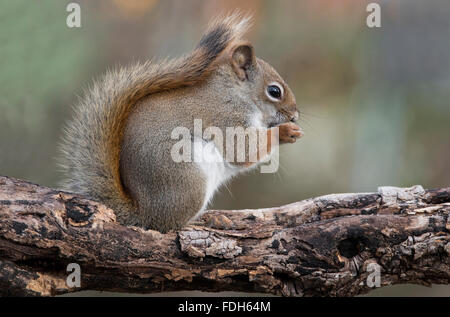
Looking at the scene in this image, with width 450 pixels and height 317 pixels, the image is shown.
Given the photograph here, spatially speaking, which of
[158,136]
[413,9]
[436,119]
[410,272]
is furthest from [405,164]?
[158,136]

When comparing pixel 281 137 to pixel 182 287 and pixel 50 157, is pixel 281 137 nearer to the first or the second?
pixel 182 287

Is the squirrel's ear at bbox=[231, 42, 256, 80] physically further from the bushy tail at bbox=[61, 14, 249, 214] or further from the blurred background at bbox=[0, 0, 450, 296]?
the blurred background at bbox=[0, 0, 450, 296]

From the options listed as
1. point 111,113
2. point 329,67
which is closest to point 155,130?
point 111,113

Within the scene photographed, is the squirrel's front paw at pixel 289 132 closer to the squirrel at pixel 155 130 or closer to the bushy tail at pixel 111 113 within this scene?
the squirrel at pixel 155 130

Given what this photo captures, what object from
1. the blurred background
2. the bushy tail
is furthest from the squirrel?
the blurred background

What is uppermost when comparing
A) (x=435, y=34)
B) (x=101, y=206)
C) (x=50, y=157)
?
(x=435, y=34)

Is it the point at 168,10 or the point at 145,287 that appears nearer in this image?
the point at 145,287

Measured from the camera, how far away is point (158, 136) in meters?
2.12

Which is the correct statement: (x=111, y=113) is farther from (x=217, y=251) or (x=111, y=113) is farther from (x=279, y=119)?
(x=279, y=119)

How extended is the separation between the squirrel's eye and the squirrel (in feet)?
0.55

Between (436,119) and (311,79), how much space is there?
1.09 metres

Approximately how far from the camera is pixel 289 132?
2516 millimetres

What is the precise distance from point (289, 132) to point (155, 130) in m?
0.72

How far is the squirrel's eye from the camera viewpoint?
260 cm
